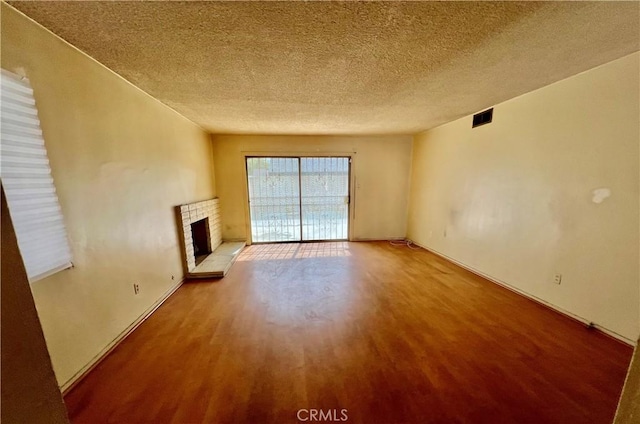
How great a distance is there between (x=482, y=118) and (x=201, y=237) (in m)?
4.79

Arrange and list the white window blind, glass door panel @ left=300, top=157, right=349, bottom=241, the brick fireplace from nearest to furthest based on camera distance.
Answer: the white window blind
the brick fireplace
glass door panel @ left=300, top=157, right=349, bottom=241

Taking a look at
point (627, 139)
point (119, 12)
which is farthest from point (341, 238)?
point (119, 12)

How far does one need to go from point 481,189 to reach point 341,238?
2.81m

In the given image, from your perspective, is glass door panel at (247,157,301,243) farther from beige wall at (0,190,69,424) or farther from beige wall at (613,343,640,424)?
beige wall at (613,343,640,424)

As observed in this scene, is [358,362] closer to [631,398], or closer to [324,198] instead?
[631,398]

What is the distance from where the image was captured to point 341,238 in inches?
197

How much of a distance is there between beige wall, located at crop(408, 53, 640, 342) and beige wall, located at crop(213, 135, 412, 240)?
1553 millimetres

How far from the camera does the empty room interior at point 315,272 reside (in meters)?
1.19

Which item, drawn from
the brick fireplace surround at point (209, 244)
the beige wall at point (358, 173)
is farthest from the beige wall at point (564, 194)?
the brick fireplace surround at point (209, 244)

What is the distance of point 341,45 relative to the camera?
4.76 ft

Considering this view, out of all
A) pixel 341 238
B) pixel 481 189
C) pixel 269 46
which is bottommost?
pixel 341 238

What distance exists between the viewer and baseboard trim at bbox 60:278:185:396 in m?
1.42

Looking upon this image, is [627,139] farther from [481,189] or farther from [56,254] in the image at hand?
[56,254]

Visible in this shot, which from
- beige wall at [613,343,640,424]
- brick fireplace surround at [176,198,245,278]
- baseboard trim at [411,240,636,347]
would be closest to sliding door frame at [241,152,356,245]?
brick fireplace surround at [176,198,245,278]
